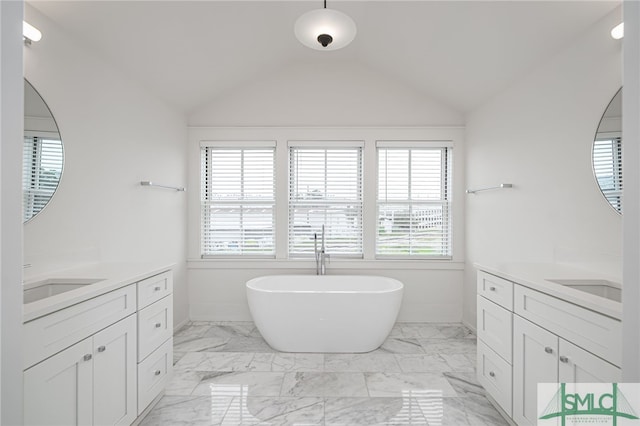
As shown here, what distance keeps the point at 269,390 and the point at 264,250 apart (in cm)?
159

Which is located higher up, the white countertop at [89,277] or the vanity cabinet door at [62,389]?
the white countertop at [89,277]

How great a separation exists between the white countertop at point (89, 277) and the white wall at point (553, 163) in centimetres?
264

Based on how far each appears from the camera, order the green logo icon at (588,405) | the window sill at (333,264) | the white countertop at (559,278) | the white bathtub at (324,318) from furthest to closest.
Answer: the window sill at (333,264), the white bathtub at (324,318), the white countertop at (559,278), the green logo icon at (588,405)

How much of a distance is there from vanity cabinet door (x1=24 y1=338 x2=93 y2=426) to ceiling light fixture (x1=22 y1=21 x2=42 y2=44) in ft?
5.24

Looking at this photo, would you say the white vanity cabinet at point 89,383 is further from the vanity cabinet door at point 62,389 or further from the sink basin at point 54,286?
the sink basin at point 54,286

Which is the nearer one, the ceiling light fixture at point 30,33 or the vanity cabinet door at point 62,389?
the vanity cabinet door at point 62,389

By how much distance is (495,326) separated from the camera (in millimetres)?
1815

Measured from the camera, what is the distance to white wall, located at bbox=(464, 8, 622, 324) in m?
1.69

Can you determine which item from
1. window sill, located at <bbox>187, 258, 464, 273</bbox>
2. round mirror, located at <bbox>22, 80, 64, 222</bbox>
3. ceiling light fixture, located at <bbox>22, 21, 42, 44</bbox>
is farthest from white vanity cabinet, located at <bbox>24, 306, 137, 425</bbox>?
window sill, located at <bbox>187, 258, 464, 273</bbox>

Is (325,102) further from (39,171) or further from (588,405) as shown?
(588,405)

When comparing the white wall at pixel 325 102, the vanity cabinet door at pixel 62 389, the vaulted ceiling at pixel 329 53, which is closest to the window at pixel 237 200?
the white wall at pixel 325 102

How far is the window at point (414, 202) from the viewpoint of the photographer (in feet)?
11.1

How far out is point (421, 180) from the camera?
3.39 meters

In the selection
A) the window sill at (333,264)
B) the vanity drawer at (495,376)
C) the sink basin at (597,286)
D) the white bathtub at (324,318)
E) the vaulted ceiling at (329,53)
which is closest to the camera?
the sink basin at (597,286)
